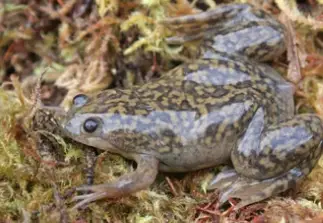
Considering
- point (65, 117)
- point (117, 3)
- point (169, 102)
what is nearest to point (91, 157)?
point (65, 117)

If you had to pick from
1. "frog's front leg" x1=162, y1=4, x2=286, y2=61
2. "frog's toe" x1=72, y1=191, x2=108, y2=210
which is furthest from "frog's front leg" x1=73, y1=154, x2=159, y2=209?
"frog's front leg" x1=162, y1=4, x2=286, y2=61

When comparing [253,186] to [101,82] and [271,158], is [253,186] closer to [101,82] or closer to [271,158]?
[271,158]

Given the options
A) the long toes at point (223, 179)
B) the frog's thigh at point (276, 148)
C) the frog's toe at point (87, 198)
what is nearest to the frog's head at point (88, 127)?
the frog's toe at point (87, 198)

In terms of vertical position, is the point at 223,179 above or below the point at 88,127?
below

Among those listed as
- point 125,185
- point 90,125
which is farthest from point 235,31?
point 125,185

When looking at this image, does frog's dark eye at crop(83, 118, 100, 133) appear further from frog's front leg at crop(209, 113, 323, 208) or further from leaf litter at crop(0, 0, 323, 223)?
frog's front leg at crop(209, 113, 323, 208)

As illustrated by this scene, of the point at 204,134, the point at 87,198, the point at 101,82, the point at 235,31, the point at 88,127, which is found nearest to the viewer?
the point at 87,198

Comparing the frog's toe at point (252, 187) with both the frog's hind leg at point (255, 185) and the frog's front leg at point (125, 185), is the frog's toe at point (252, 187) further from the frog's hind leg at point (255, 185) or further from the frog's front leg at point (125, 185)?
the frog's front leg at point (125, 185)
